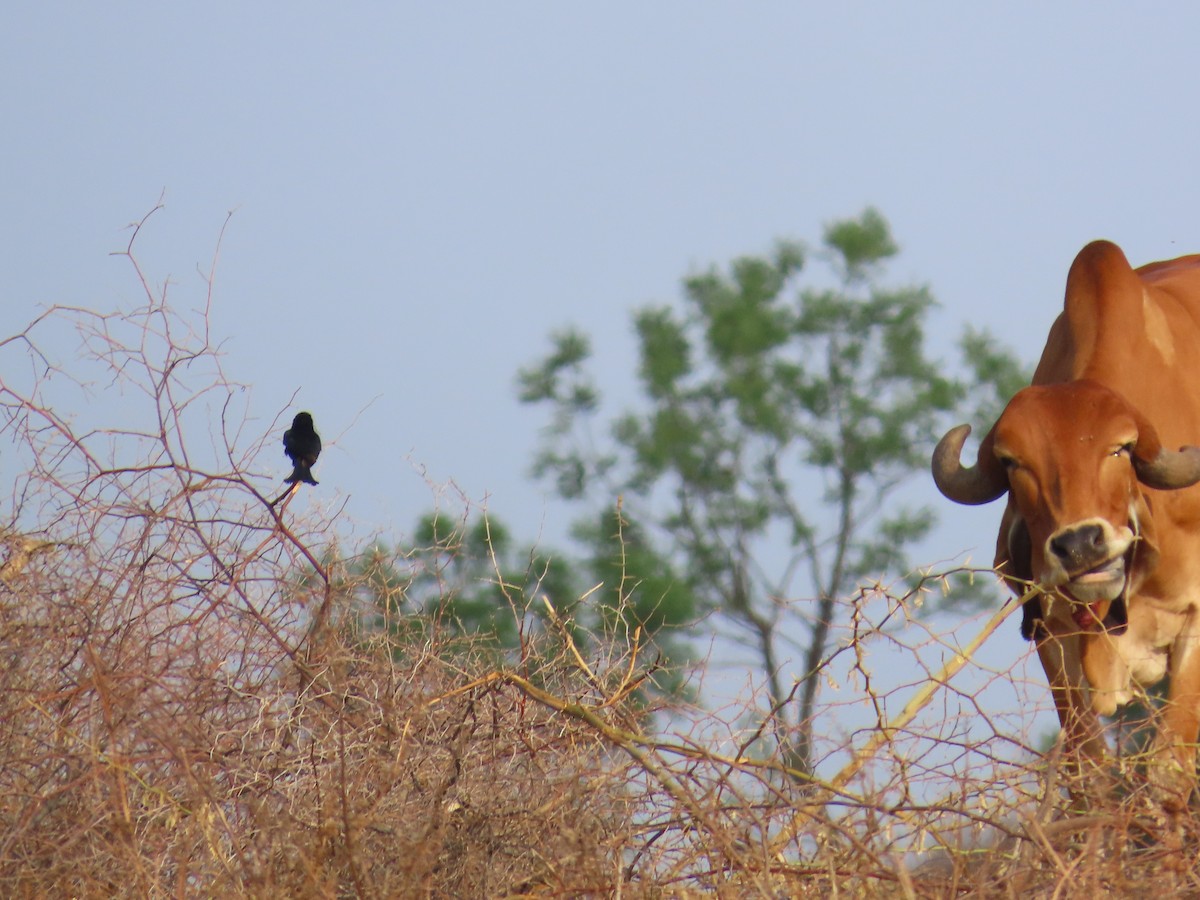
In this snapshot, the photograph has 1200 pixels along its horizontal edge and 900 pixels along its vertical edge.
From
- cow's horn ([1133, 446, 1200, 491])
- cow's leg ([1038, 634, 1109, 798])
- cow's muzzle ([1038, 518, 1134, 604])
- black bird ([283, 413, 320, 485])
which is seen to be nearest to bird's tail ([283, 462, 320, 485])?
black bird ([283, 413, 320, 485])

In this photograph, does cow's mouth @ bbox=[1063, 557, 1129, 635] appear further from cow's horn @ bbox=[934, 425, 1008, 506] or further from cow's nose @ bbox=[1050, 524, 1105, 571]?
cow's horn @ bbox=[934, 425, 1008, 506]

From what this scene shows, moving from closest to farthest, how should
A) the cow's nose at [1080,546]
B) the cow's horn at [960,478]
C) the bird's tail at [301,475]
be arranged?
the bird's tail at [301,475]
the cow's nose at [1080,546]
the cow's horn at [960,478]

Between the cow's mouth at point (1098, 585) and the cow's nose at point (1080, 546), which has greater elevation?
the cow's nose at point (1080, 546)

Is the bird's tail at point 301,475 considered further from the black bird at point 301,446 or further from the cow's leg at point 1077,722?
the cow's leg at point 1077,722

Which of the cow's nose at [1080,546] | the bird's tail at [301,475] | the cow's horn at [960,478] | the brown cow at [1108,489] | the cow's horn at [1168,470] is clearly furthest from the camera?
the cow's horn at [960,478]

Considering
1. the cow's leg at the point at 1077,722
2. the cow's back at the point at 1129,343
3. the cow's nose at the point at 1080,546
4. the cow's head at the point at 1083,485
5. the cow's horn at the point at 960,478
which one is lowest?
the cow's leg at the point at 1077,722

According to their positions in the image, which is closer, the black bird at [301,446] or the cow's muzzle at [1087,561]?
the black bird at [301,446]

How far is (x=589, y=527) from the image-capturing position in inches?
864

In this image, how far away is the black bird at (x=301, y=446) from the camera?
11.9 ft

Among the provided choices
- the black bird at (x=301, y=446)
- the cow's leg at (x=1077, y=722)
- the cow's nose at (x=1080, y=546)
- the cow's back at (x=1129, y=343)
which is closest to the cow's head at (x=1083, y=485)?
the cow's nose at (x=1080, y=546)

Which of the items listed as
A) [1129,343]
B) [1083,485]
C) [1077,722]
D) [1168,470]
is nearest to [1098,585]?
[1083,485]

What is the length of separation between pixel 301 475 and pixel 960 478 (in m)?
2.44

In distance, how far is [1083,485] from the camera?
15.0ft

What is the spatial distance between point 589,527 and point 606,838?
19.0 metres
